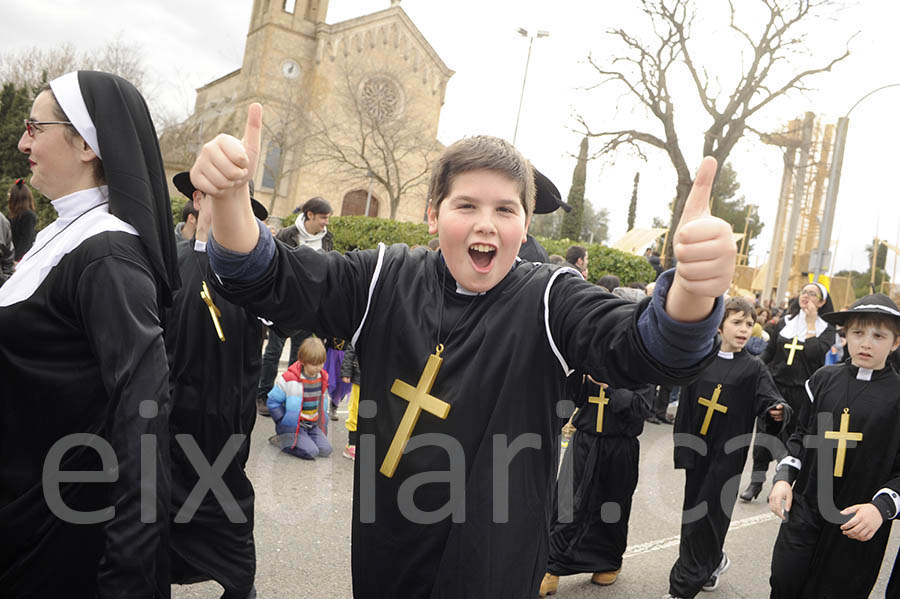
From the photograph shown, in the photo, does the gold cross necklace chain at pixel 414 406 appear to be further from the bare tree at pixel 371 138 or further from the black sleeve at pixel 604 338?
the bare tree at pixel 371 138

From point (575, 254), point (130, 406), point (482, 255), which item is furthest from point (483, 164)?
point (575, 254)

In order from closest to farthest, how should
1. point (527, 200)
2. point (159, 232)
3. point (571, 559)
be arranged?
point (527, 200) → point (159, 232) → point (571, 559)

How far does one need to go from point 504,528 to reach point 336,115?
37235mm

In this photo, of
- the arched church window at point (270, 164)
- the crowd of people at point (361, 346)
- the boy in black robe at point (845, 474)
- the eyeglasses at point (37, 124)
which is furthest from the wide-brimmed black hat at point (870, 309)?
the arched church window at point (270, 164)

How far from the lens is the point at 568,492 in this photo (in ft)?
15.9

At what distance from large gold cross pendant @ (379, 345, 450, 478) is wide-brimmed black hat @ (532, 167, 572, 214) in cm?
93

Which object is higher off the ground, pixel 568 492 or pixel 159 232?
pixel 159 232

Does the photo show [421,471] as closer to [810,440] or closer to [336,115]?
[810,440]

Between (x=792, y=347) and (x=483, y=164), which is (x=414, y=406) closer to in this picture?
(x=483, y=164)

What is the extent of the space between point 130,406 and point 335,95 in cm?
3741

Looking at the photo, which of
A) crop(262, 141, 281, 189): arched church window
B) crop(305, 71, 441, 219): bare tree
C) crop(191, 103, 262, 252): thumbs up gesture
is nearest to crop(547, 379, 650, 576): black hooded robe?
crop(191, 103, 262, 252): thumbs up gesture

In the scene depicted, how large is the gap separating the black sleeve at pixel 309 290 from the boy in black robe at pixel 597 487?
2890mm

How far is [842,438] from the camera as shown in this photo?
3861 millimetres

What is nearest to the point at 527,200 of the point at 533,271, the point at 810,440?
the point at 533,271
